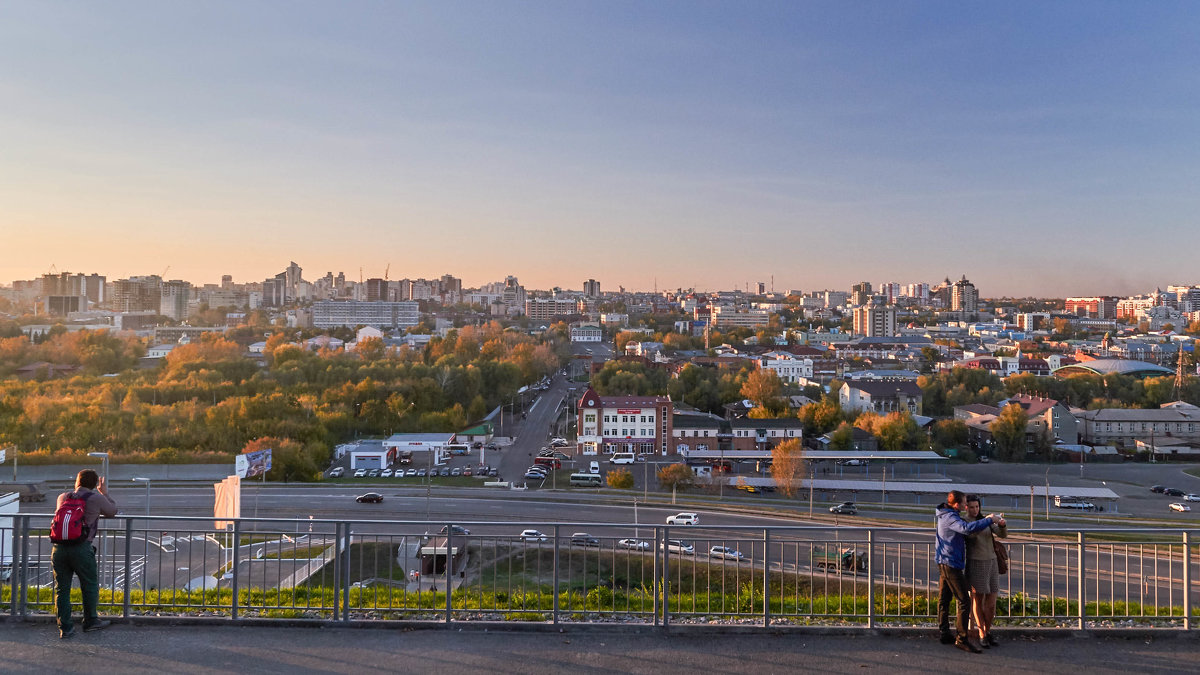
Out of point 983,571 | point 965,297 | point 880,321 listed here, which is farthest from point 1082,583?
point 965,297

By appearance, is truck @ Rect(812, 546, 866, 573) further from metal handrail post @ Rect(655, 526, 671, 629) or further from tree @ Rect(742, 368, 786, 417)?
tree @ Rect(742, 368, 786, 417)

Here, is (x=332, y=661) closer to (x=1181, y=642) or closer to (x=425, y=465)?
(x=1181, y=642)

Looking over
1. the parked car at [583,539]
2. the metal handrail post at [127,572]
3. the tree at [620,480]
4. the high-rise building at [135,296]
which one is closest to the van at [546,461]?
the tree at [620,480]

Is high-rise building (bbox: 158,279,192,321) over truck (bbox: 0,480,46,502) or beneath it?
over

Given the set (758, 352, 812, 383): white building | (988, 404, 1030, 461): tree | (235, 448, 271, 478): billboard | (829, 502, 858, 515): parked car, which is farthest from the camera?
(758, 352, 812, 383): white building

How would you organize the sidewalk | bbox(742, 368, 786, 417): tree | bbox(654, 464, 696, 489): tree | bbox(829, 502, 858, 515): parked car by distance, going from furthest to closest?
bbox(742, 368, 786, 417): tree, bbox(654, 464, 696, 489): tree, bbox(829, 502, 858, 515): parked car, the sidewalk

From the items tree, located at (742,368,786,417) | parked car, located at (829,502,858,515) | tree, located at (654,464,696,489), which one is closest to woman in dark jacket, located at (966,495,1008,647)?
parked car, located at (829,502,858,515)
